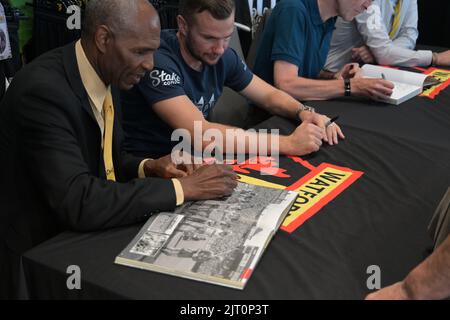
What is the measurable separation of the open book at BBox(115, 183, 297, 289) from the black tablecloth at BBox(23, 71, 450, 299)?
0.07 feet

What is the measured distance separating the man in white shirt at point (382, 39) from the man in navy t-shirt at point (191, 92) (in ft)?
3.06

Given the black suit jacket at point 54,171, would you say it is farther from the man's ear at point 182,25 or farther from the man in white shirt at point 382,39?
the man in white shirt at point 382,39

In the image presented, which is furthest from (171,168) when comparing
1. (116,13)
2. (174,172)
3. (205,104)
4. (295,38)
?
(295,38)

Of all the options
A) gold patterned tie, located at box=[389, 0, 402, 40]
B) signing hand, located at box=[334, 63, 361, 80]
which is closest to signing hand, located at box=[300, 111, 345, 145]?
signing hand, located at box=[334, 63, 361, 80]

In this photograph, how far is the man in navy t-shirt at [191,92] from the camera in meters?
1.58

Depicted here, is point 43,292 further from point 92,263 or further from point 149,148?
point 149,148

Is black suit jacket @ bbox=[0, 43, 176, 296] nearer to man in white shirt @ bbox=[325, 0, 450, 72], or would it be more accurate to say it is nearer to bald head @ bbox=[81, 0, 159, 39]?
bald head @ bbox=[81, 0, 159, 39]

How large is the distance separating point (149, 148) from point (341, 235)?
866 millimetres

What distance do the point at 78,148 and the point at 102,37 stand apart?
273 mm

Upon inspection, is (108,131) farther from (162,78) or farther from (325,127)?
(325,127)

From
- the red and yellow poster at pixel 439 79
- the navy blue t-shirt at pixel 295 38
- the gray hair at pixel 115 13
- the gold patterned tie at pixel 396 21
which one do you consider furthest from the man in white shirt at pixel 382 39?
the gray hair at pixel 115 13

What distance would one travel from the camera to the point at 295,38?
83.4 inches

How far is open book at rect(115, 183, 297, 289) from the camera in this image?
946 millimetres
